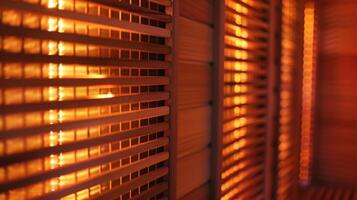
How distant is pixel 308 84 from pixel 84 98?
13.3ft

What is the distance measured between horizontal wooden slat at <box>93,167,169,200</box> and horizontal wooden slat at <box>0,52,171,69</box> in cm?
43

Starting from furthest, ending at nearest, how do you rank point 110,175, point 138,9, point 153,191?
point 153,191 → point 138,9 → point 110,175

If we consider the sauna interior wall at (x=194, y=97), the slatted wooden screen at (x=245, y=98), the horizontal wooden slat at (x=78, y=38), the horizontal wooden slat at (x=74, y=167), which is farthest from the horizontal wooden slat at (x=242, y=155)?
the horizontal wooden slat at (x=78, y=38)

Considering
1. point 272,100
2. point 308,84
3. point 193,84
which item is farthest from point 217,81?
point 308,84

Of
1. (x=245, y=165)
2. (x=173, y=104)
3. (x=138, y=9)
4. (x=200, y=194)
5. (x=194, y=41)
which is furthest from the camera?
(x=245, y=165)

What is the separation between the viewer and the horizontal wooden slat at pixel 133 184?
154 centimetres

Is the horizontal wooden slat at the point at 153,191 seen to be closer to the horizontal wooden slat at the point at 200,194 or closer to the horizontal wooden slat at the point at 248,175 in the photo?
the horizontal wooden slat at the point at 200,194

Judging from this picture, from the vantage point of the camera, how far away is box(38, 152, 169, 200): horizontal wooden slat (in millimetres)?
1309

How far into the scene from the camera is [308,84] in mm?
5098

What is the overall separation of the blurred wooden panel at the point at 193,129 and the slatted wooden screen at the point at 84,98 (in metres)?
0.24

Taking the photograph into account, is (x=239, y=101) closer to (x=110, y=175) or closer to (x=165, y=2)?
(x=165, y=2)

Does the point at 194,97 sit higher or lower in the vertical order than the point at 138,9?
lower

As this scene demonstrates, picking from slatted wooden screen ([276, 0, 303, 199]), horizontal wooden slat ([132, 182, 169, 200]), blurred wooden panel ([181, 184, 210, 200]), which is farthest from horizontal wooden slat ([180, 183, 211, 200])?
slatted wooden screen ([276, 0, 303, 199])

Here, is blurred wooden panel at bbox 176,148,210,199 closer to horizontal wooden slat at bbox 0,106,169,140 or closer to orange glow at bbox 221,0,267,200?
orange glow at bbox 221,0,267,200
